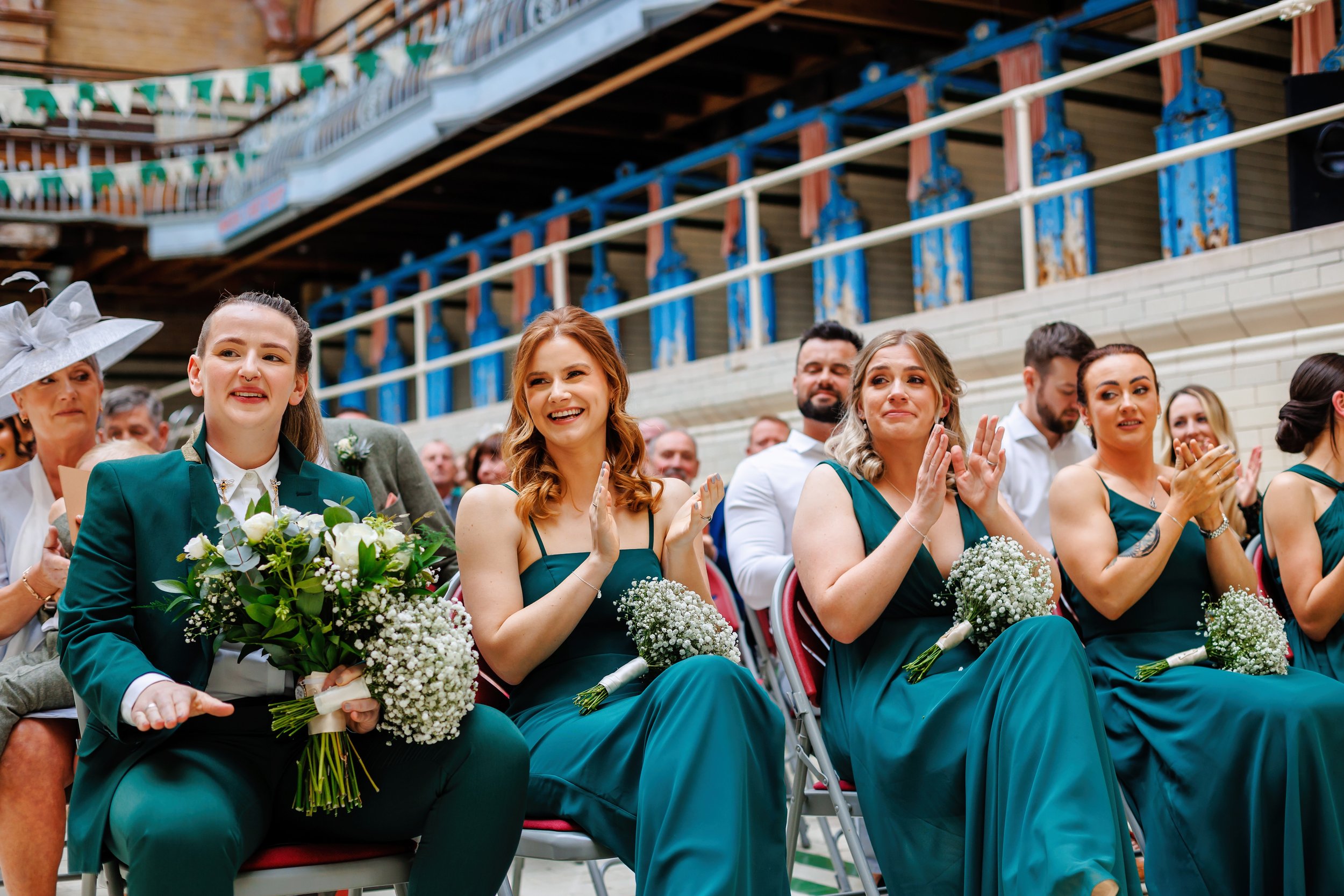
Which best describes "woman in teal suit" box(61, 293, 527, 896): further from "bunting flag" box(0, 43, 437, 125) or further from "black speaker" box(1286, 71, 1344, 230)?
"bunting flag" box(0, 43, 437, 125)

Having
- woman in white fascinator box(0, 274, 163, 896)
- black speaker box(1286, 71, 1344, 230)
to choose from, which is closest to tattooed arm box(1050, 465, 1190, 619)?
woman in white fascinator box(0, 274, 163, 896)

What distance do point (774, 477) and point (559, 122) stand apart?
30.8 feet

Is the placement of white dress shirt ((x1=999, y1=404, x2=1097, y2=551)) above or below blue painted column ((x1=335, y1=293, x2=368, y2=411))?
below

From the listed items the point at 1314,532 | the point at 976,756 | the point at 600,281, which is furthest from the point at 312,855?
the point at 600,281

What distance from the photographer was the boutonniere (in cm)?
385

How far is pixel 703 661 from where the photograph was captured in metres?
2.54

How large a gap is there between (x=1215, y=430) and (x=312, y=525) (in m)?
3.37

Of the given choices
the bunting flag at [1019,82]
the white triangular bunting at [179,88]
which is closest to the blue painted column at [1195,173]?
the bunting flag at [1019,82]

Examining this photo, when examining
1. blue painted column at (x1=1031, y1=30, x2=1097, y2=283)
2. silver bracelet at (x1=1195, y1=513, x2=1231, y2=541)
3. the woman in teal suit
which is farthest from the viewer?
blue painted column at (x1=1031, y1=30, x2=1097, y2=283)

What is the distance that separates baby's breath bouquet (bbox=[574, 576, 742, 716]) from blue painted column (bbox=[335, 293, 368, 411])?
47.5 ft

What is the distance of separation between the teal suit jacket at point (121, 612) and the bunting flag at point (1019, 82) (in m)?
8.15

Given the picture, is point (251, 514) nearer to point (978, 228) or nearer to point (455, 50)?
point (978, 228)

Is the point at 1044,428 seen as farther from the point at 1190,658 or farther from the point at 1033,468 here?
the point at 1190,658

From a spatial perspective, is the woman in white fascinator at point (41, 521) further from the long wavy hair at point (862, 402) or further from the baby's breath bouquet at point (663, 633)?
the long wavy hair at point (862, 402)
